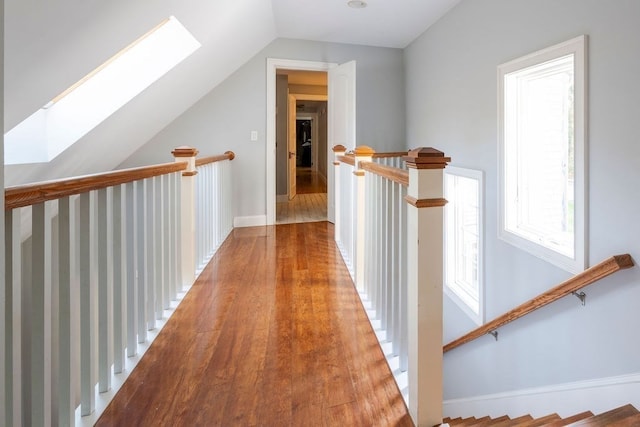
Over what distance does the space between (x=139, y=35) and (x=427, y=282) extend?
234 cm

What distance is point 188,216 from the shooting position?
8.40 ft

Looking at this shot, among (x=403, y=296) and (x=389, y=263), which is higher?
(x=389, y=263)

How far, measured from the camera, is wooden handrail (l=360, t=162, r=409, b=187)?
1.45 meters

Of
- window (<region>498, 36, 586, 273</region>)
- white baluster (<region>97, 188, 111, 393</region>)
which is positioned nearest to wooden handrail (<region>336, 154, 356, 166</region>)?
window (<region>498, 36, 586, 273</region>)

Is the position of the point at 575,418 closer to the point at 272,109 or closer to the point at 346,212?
the point at 346,212

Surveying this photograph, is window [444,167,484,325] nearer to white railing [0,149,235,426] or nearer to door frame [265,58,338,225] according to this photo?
door frame [265,58,338,225]

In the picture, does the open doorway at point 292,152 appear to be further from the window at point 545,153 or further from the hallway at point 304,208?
the window at point 545,153

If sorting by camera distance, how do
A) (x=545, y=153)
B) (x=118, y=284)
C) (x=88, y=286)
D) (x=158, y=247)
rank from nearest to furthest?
(x=88, y=286), (x=118, y=284), (x=158, y=247), (x=545, y=153)

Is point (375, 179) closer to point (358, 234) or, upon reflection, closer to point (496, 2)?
point (358, 234)

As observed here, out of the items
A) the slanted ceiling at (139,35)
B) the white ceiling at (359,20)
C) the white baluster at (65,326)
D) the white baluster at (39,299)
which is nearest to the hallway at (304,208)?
the slanted ceiling at (139,35)

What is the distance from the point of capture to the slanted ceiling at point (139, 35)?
1819 mm

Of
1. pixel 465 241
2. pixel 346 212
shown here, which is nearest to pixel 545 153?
pixel 465 241

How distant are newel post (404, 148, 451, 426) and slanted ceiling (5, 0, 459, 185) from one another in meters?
1.63

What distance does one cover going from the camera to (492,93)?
3.12 m
